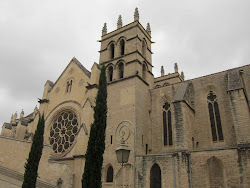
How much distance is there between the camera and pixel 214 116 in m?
17.9

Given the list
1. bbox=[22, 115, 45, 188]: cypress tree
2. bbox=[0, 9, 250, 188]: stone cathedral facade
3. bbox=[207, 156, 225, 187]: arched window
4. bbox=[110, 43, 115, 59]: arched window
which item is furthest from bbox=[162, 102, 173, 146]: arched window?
bbox=[22, 115, 45, 188]: cypress tree

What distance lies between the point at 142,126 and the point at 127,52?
25.4 ft

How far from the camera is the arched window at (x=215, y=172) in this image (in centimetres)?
1387

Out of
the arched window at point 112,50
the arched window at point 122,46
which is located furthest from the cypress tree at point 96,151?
the arched window at point 112,50

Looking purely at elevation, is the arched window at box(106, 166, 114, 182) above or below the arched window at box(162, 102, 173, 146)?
below

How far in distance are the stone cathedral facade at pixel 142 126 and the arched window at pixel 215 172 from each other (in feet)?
0.19

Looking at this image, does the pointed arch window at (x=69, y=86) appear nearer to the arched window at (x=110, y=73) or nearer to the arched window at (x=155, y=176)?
the arched window at (x=110, y=73)

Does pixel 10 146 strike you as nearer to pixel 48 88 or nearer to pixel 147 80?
pixel 48 88

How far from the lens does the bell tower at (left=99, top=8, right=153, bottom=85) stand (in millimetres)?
→ 21641

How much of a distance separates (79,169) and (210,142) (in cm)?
1041

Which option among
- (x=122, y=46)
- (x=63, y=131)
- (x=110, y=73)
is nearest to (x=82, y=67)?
(x=110, y=73)

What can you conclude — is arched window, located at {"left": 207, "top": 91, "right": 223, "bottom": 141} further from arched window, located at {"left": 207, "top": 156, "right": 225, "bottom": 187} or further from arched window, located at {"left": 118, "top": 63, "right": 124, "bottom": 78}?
arched window, located at {"left": 118, "top": 63, "right": 124, "bottom": 78}

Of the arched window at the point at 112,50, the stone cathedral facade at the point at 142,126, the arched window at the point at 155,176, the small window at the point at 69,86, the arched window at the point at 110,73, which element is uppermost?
the arched window at the point at 112,50

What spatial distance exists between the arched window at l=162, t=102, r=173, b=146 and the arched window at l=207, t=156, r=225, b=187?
4.43 meters
